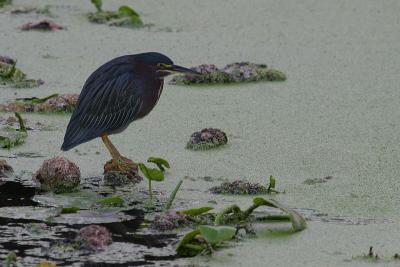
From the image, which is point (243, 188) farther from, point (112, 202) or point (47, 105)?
point (47, 105)

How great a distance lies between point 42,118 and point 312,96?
159 centimetres

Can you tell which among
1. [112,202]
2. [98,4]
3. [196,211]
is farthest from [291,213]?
[98,4]

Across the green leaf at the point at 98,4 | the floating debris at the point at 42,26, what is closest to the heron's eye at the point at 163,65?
the floating debris at the point at 42,26

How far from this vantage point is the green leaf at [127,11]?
7775 mm

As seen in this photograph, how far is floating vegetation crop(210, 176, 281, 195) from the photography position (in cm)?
464

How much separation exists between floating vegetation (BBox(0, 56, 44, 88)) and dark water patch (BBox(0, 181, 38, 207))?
5.35 feet

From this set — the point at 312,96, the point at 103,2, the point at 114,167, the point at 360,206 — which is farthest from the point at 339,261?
the point at 103,2

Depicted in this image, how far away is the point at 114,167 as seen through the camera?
4.87 m

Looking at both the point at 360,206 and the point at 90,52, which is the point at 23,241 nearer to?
the point at 360,206

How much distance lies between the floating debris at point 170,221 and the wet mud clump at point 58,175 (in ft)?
1.94

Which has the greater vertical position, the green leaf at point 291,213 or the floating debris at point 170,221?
the green leaf at point 291,213

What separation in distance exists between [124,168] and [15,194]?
523mm

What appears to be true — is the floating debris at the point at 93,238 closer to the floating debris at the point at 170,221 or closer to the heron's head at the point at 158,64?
the floating debris at the point at 170,221

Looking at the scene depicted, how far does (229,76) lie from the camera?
21.1 ft
